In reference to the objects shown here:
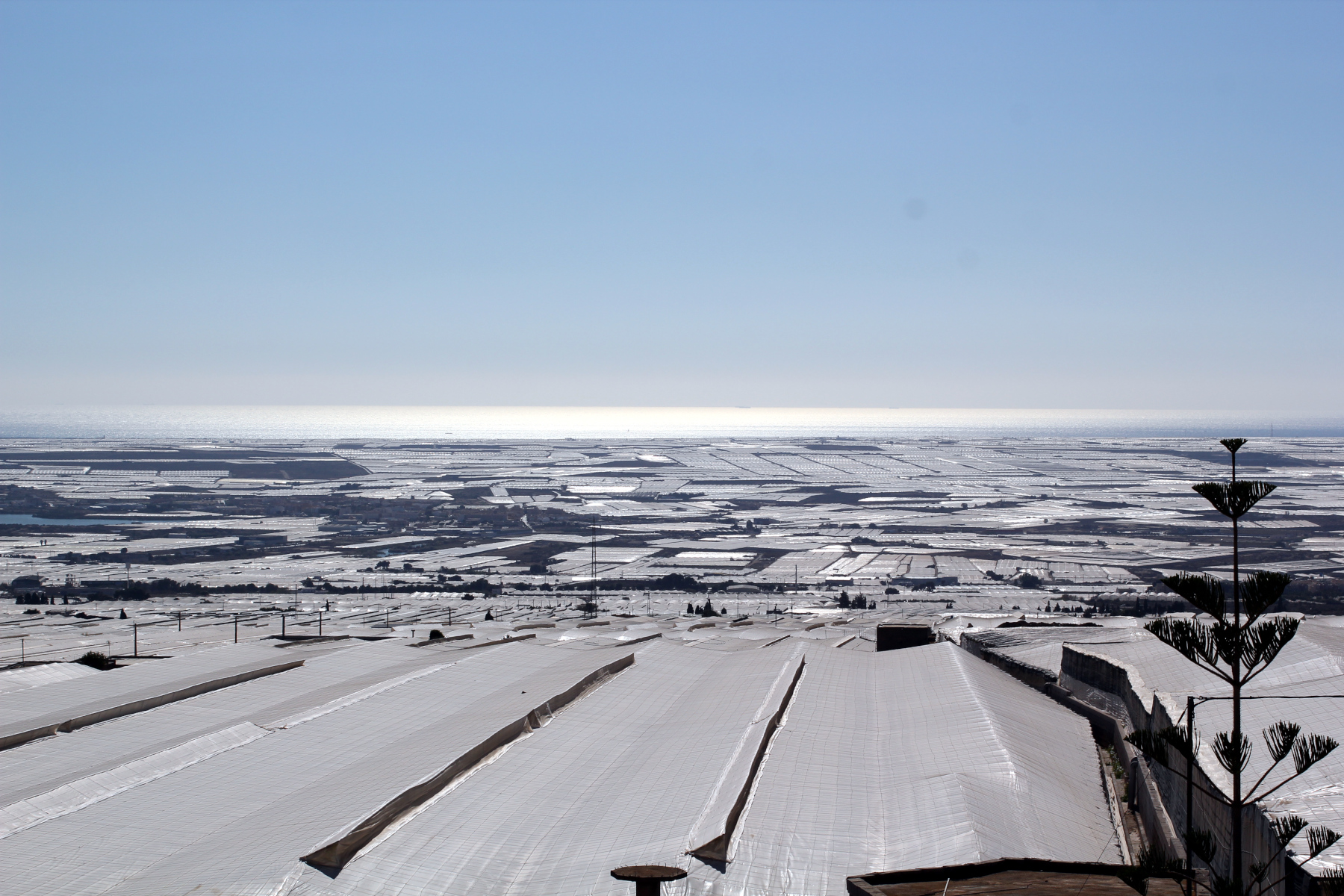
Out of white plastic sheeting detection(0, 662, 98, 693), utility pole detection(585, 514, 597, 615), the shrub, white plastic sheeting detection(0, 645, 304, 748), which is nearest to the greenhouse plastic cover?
white plastic sheeting detection(0, 645, 304, 748)

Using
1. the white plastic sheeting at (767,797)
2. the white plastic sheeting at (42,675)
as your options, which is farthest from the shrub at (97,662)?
the white plastic sheeting at (767,797)

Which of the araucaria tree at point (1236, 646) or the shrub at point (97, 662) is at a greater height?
the araucaria tree at point (1236, 646)

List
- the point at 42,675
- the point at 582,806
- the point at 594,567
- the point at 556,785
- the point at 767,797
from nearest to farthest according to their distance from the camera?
the point at 767,797 < the point at 582,806 < the point at 556,785 < the point at 42,675 < the point at 594,567

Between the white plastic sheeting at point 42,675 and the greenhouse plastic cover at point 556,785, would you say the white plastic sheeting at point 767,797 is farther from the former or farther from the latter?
the white plastic sheeting at point 42,675

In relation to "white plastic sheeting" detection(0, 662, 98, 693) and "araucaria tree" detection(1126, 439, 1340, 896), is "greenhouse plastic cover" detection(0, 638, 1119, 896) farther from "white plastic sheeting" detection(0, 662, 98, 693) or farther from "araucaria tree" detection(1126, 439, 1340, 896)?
"white plastic sheeting" detection(0, 662, 98, 693)

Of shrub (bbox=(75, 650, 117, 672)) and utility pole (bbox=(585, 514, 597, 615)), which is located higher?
shrub (bbox=(75, 650, 117, 672))

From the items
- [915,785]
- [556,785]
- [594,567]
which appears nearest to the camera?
[915,785]

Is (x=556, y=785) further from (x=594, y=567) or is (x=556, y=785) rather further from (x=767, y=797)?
(x=594, y=567)

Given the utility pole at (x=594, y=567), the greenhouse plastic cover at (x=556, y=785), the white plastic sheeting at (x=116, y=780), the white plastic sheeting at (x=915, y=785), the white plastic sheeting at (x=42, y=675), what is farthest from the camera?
the utility pole at (x=594, y=567)

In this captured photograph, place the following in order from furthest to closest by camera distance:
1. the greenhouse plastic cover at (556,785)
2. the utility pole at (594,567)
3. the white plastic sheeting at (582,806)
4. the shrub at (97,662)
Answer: the utility pole at (594,567), the shrub at (97,662), the greenhouse plastic cover at (556,785), the white plastic sheeting at (582,806)

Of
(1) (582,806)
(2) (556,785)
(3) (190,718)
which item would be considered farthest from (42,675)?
(1) (582,806)

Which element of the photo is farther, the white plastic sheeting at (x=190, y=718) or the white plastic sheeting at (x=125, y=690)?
the white plastic sheeting at (x=125, y=690)
